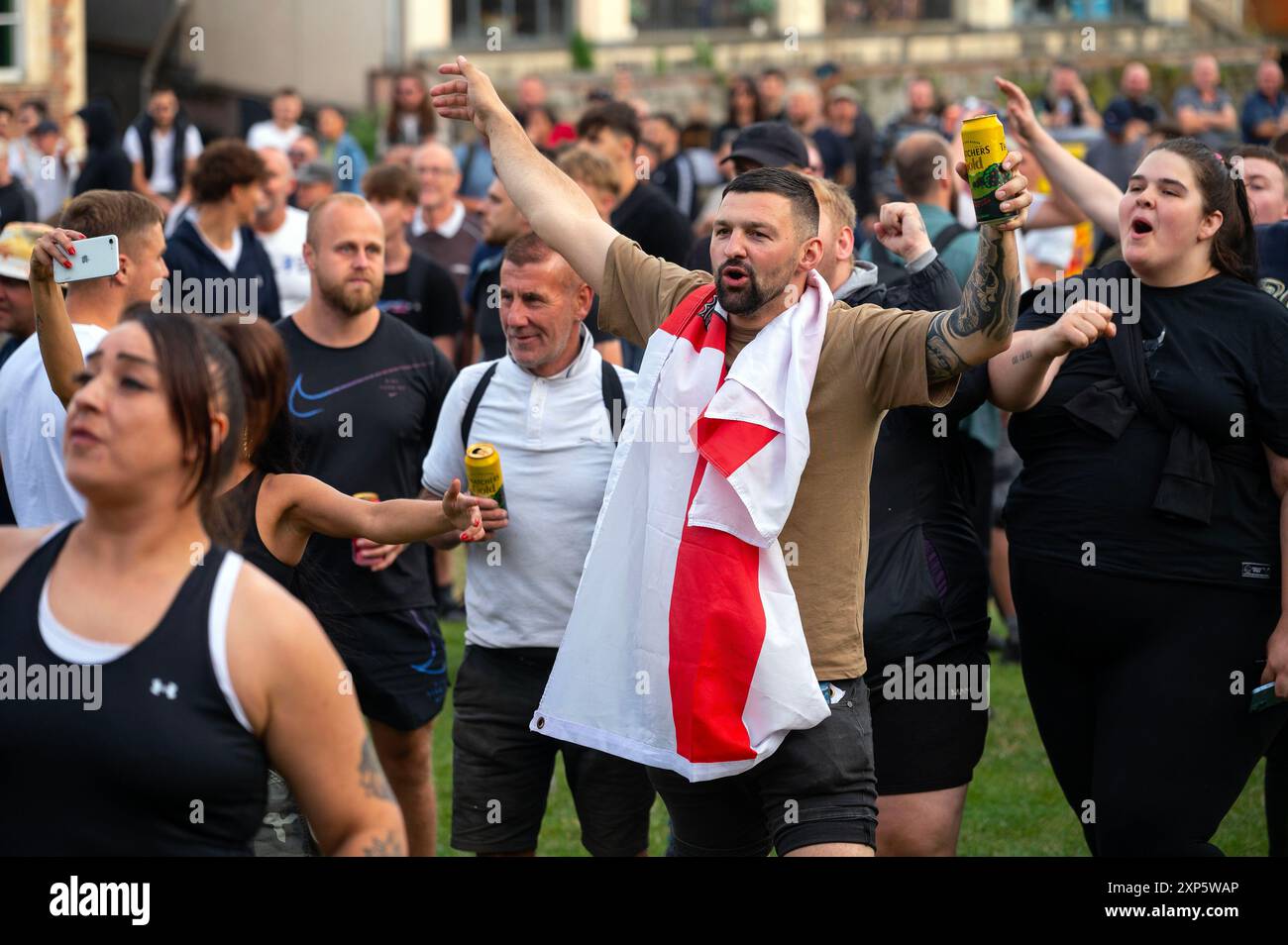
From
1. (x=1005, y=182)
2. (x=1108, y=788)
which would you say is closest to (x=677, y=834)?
(x=1108, y=788)

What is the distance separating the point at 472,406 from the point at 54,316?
127 centimetres

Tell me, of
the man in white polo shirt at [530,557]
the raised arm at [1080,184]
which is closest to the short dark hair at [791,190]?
the man in white polo shirt at [530,557]

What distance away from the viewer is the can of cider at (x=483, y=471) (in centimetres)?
429

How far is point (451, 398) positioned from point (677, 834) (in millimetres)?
1596

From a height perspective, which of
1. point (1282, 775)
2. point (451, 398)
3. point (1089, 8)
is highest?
point (1089, 8)

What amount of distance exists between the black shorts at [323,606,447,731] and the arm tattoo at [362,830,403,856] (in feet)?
8.42

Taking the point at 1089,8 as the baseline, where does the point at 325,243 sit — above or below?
below

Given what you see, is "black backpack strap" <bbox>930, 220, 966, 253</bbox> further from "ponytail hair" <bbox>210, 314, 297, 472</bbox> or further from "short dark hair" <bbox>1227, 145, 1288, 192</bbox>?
"ponytail hair" <bbox>210, 314, 297, 472</bbox>

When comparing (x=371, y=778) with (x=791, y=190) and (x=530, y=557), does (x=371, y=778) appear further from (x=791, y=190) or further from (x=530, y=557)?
(x=530, y=557)

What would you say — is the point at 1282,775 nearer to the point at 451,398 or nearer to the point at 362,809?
the point at 451,398

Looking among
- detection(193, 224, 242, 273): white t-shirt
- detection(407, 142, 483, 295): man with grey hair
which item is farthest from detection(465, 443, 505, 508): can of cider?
detection(407, 142, 483, 295): man with grey hair

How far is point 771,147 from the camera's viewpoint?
6223 millimetres

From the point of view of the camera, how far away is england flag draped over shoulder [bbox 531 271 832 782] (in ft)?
12.5

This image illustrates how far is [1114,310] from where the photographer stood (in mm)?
4480
